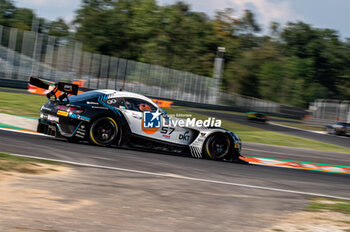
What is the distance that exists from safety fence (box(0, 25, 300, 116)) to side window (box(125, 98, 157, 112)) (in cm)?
1752

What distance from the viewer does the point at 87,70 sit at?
2945cm

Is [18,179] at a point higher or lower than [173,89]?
lower

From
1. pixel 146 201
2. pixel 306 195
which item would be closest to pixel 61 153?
pixel 146 201

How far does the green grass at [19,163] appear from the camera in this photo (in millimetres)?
6270

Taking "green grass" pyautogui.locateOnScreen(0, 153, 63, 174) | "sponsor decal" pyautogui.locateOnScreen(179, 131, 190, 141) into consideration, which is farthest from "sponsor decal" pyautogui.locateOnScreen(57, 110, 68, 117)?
"sponsor decal" pyautogui.locateOnScreen(179, 131, 190, 141)

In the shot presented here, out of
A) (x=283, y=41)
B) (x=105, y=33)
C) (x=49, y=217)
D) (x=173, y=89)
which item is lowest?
(x=49, y=217)

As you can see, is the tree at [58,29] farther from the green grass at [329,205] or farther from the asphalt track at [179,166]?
the green grass at [329,205]

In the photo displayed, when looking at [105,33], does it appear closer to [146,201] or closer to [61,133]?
[61,133]

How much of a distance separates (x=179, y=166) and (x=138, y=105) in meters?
1.88

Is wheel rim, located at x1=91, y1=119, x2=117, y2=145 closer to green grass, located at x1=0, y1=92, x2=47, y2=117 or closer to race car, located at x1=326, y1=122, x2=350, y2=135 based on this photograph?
green grass, located at x1=0, y1=92, x2=47, y2=117

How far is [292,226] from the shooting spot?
501 cm

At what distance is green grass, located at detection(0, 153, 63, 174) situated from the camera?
6.27 metres

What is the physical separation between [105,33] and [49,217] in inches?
2109

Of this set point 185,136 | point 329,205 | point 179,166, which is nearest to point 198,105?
point 185,136
